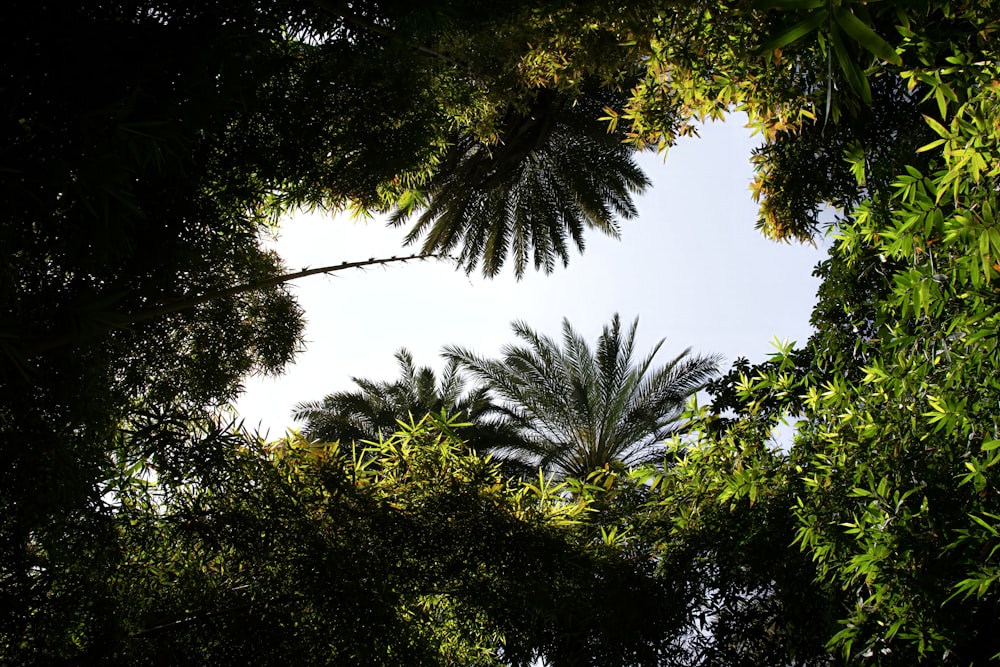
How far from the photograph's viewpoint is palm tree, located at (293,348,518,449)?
9594 millimetres

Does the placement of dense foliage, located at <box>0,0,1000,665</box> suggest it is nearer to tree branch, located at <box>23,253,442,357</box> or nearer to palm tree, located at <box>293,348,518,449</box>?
tree branch, located at <box>23,253,442,357</box>

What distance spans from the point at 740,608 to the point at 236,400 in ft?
9.66

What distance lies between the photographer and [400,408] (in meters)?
10.6

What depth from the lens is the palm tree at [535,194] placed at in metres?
8.65

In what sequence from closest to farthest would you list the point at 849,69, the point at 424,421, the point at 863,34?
the point at 863,34, the point at 849,69, the point at 424,421

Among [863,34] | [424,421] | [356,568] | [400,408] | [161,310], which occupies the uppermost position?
[400,408]

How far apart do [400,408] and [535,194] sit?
3.95m

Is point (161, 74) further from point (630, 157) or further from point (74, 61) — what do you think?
point (630, 157)

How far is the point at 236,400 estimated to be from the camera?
386 cm

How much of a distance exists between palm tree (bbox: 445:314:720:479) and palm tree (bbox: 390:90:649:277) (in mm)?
1391

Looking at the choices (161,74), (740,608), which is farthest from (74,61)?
(740,608)

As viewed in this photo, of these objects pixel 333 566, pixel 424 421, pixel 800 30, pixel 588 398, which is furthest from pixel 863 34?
pixel 588 398

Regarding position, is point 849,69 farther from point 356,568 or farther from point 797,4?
point 356,568

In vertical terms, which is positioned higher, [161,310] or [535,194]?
[535,194]
